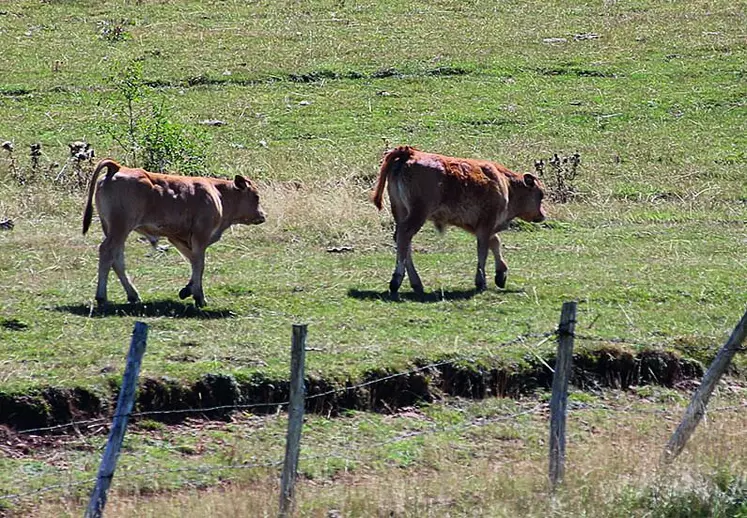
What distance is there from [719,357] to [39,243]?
10500 mm

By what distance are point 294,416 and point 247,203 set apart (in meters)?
8.06

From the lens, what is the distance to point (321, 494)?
956 centimetres

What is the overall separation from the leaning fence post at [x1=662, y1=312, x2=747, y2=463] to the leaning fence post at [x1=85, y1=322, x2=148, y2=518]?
13.5 feet

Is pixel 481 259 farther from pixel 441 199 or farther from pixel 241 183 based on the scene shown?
pixel 241 183

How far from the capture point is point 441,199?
1595 cm

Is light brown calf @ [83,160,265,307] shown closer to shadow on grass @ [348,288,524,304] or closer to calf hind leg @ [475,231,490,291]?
shadow on grass @ [348,288,524,304]

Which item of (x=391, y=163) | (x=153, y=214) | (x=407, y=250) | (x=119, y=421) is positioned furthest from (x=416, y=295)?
(x=119, y=421)

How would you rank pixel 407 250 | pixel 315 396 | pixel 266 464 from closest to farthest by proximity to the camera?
pixel 266 464 < pixel 315 396 < pixel 407 250

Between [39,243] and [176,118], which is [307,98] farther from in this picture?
[39,243]

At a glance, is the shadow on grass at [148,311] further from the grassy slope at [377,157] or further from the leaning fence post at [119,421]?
the leaning fence post at [119,421]

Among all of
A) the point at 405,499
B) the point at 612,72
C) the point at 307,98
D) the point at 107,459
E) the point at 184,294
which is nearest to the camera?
the point at 107,459

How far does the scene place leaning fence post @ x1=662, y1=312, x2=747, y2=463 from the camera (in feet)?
31.6

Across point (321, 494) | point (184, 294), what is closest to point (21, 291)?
point (184, 294)

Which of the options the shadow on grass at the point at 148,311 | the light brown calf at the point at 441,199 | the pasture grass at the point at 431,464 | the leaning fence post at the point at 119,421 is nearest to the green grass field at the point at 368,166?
the shadow on grass at the point at 148,311
